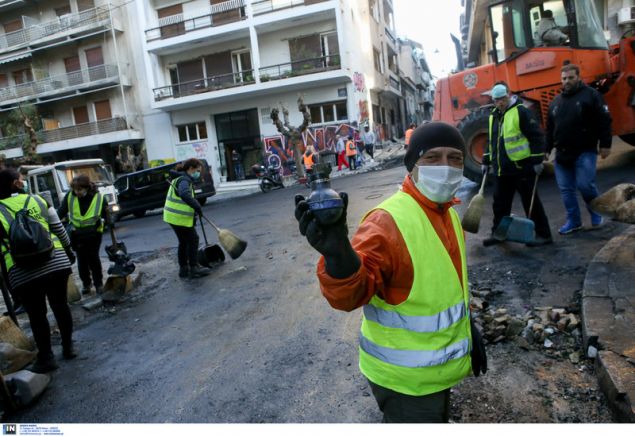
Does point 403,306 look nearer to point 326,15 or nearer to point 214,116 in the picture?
point 326,15

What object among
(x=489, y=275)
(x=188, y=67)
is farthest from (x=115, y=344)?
(x=188, y=67)

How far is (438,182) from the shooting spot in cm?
183

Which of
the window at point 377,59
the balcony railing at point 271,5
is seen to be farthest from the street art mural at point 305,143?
the window at point 377,59

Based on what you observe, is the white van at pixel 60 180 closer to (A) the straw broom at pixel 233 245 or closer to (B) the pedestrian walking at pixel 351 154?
(B) the pedestrian walking at pixel 351 154

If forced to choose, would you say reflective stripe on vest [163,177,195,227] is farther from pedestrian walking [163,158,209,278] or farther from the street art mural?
the street art mural

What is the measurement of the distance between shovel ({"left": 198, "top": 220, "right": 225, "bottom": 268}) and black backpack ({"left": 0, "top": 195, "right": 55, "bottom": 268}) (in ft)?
9.47

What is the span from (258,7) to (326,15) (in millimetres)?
3388

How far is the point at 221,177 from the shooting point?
24.8m

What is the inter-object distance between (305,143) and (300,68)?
3.59 meters

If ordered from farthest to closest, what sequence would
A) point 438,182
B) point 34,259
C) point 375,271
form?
point 34,259 → point 438,182 → point 375,271

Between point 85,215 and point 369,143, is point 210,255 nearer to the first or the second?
point 85,215

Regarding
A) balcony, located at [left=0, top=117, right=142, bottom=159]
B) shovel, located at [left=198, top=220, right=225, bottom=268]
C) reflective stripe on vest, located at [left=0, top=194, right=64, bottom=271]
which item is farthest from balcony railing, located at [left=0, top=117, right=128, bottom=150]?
reflective stripe on vest, located at [left=0, top=194, right=64, bottom=271]

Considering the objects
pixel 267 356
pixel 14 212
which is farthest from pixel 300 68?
pixel 267 356

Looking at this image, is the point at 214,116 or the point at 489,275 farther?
the point at 214,116
